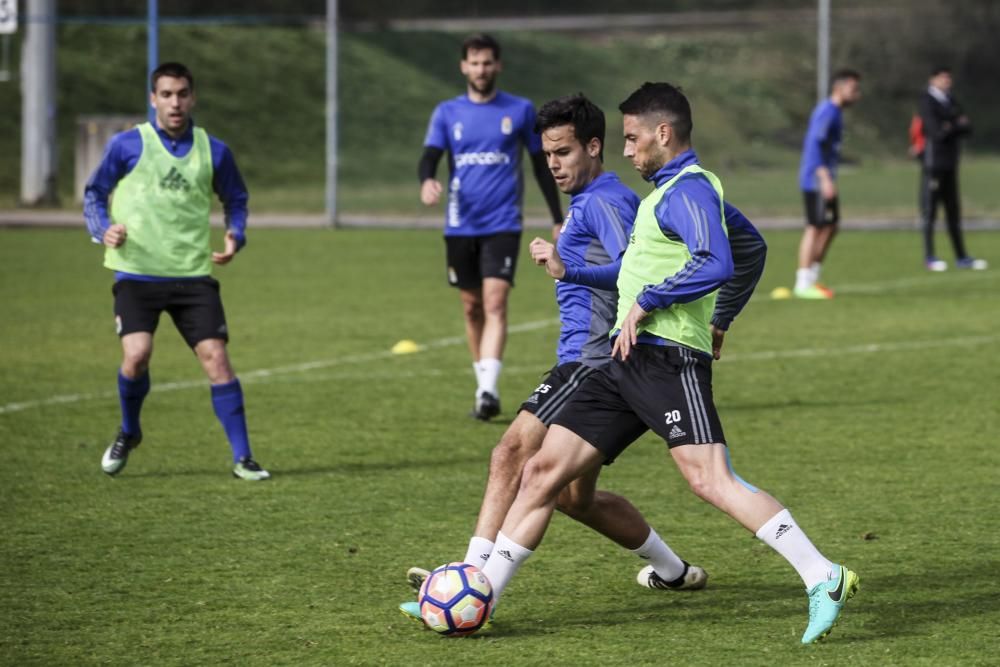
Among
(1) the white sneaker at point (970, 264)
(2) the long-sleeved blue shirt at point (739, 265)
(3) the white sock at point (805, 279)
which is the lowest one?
(1) the white sneaker at point (970, 264)

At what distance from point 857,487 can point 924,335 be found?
6.06 meters

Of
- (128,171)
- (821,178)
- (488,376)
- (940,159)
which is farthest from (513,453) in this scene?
(940,159)

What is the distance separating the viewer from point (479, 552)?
5.71 meters

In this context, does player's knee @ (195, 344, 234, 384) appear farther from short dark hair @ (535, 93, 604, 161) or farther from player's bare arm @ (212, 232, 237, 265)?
short dark hair @ (535, 93, 604, 161)

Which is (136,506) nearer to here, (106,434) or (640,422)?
(106,434)

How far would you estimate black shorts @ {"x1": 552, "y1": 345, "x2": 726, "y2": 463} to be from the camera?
5.32 meters

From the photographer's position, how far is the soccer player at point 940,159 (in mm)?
19141

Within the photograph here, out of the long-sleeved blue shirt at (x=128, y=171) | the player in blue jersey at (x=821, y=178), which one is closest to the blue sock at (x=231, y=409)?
the long-sleeved blue shirt at (x=128, y=171)

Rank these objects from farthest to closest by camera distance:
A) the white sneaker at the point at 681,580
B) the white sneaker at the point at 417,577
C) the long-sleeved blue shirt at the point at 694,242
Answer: the white sneaker at the point at 681,580 → the white sneaker at the point at 417,577 → the long-sleeved blue shirt at the point at 694,242

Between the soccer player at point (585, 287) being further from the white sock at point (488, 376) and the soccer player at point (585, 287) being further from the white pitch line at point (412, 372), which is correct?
the white pitch line at point (412, 372)

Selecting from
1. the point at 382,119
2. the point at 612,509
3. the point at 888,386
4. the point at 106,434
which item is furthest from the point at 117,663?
the point at 382,119

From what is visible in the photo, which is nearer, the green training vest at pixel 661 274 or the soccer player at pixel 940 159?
the green training vest at pixel 661 274

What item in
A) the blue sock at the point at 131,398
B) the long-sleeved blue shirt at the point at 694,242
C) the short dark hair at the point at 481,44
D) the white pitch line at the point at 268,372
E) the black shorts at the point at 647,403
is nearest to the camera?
the long-sleeved blue shirt at the point at 694,242

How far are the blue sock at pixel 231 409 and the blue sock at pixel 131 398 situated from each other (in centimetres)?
43
